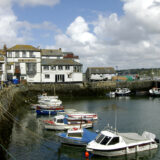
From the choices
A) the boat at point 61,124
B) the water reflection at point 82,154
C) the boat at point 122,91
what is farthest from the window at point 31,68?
the water reflection at point 82,154

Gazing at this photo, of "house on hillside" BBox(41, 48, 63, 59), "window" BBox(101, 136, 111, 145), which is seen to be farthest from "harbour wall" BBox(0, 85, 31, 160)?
"house on hillside" BBox(41, 48, 63, 59)

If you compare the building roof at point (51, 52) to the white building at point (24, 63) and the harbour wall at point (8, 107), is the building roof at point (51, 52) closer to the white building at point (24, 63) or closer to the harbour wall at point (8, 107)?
the white building at point (24, 63)

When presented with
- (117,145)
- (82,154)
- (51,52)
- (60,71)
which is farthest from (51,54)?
(117,145)

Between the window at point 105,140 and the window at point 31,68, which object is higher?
the window at point 31,68

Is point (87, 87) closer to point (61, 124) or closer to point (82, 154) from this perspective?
point (61, 124)

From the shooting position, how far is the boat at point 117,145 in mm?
18516

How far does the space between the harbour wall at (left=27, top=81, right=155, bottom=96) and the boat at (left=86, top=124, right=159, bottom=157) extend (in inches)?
1677

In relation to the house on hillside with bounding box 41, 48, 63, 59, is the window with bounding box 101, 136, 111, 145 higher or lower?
lower

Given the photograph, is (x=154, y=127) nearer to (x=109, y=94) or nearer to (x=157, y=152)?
(x=157, y=152)

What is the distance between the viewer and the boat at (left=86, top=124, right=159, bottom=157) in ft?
60.7

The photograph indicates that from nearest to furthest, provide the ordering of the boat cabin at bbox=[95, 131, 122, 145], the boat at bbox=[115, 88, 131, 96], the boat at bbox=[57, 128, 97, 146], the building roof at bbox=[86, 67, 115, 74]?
the boat cabin at bbox=[95, 131, 122, 145], the boat at bbox=[57, 128, 97, 146], the boat at bbox=[115, 88, 131, 96], the building roof at bbox=[86, 67, 115, 74]

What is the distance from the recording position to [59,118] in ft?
91.7

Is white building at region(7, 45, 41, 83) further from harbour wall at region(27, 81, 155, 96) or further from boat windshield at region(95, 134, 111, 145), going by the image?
boat windshield at region(95, 134, 111, 145)

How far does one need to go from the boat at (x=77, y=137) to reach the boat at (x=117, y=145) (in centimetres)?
156
